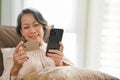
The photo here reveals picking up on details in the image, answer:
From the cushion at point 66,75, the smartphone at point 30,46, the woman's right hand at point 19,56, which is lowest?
the cushion at point 66,75

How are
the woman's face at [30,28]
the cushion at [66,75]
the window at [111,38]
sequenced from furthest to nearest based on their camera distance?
the window at [111,38] < the woman's face at [30,28] < the cushion at [66,75]

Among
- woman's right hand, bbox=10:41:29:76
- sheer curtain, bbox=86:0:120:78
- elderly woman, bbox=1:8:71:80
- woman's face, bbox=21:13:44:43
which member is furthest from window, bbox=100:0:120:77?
woman's right hand, bbox=10:41:29:76

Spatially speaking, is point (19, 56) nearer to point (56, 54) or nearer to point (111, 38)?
point (56, 54)

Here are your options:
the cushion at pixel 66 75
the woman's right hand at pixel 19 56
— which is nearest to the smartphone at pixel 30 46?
the woman's right hand at pixel 19 56

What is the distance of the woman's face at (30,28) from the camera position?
4.83ft

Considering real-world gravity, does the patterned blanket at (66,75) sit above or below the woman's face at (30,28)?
below

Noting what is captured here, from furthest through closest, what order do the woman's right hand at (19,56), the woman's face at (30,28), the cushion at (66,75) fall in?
the woman's face at (30,28), the woman's right hand at (19,56), the cushion at (66,75)

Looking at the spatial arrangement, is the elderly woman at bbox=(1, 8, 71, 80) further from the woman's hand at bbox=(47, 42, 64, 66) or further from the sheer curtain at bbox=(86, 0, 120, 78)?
the sheer curtain at bbox=(86, 0, 120, 78)

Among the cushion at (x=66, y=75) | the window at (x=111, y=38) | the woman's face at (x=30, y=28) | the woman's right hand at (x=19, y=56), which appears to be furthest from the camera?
the window at (x=111, y=38)

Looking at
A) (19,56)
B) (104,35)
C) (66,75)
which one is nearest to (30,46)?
(19,56)

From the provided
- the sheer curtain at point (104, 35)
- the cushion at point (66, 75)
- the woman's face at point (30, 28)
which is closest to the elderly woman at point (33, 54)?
the woman's face at point (30, 28)

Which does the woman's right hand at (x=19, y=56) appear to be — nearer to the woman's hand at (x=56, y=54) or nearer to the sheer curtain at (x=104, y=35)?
the woman's hand at (x=56, y=54)

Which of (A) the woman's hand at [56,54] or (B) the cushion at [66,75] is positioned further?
(A) the woman's hand at [56,54]

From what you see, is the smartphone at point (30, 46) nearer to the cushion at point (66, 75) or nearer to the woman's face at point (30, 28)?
the woman's face at point (30, 28)
